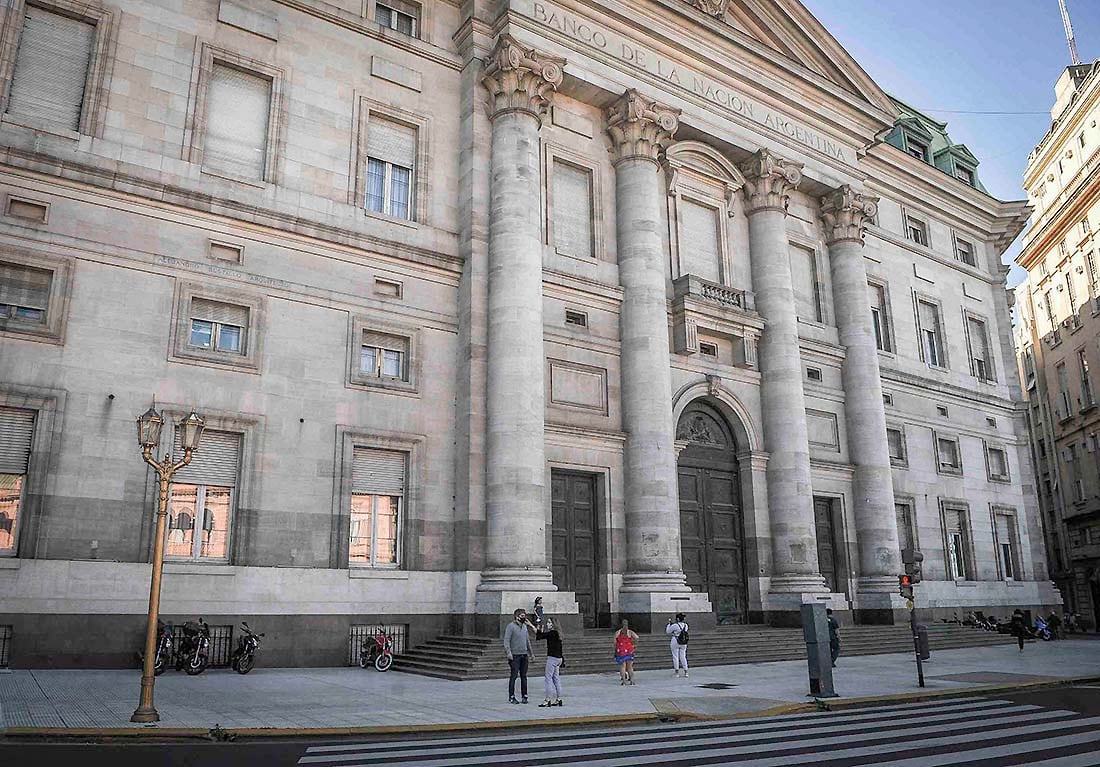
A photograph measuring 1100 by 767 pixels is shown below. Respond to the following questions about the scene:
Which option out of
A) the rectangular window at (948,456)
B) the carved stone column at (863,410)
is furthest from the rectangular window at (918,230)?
the rectangular window at (948,456)

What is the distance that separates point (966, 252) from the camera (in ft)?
147

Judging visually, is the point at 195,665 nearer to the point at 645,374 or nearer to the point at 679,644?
the point at 679,644

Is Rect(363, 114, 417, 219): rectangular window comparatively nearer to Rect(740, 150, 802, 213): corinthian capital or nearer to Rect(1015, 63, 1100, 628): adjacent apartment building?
Rect(740, 150, 802, 213): corinthian capital

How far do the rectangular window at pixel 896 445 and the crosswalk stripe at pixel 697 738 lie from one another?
23.0 meters

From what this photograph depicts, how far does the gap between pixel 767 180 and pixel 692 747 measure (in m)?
25.5

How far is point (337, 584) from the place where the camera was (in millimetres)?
21469

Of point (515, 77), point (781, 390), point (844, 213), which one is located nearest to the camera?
point (515, 77)

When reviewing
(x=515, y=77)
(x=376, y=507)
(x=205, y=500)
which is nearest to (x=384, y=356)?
(x=376, y=507)

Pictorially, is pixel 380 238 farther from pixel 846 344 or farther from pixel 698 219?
pixel 846 344

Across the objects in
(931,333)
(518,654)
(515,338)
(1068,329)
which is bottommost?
(518,654)

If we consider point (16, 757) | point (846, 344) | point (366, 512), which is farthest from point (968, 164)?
point (16, 757)

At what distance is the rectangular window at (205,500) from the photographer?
20.0 meters

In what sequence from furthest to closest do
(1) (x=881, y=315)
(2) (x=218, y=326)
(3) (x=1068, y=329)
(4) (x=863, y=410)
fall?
(3) (x=1068, y=329) → (1) (x=881, y=315) → (4) (x=863, y=410) → (2) (x=218, y=326)

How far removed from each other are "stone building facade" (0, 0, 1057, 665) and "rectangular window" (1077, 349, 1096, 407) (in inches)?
1032
